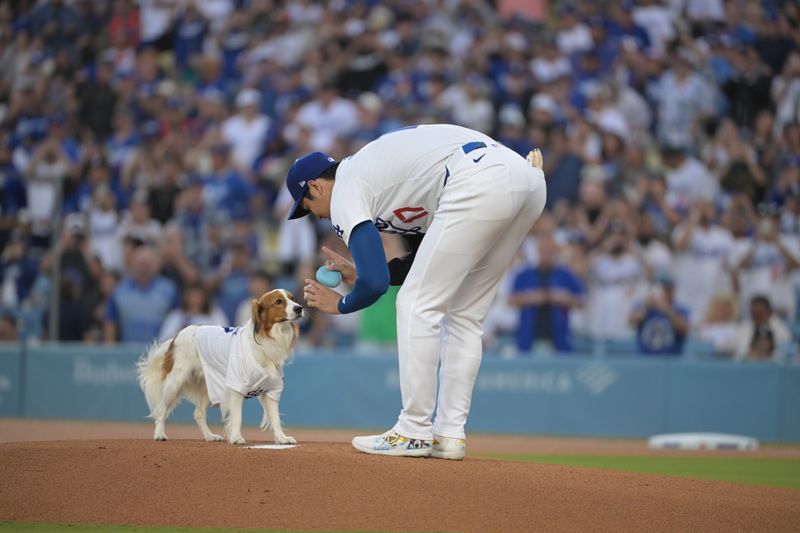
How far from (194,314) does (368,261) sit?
30.7ft

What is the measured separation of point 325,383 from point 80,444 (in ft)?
28.2

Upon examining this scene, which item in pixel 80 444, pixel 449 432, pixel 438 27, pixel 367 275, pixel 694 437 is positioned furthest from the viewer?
pixel 438 27

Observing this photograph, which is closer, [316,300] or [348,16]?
[316,300]

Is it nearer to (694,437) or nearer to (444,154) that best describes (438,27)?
(694,437)

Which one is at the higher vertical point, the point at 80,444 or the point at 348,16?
the point at 348,16

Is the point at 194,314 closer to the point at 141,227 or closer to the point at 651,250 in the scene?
the point at 141,227

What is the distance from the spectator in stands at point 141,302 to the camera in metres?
16.5

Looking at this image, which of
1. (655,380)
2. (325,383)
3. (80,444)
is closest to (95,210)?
(325,383)

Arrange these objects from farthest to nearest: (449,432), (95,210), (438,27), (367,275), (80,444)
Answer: (438,27)
(95,210)
(80,444)
(449,432)
(367,275)

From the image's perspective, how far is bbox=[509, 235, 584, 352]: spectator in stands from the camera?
1545 centimetres

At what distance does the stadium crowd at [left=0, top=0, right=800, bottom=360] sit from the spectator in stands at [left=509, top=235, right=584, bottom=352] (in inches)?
1.1

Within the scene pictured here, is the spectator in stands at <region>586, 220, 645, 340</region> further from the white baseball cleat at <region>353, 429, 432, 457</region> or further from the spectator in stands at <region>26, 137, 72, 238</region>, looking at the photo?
the white baseball cleat at <region>353, 429, 432, 457</region>

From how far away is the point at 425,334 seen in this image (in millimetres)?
6711

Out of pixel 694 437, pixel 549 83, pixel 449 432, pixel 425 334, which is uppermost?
pixel 549 83
